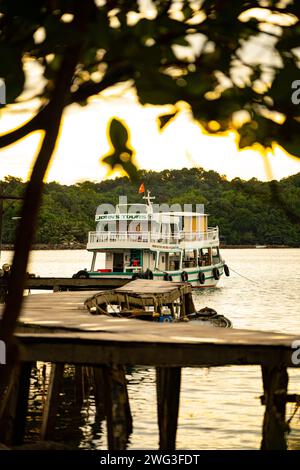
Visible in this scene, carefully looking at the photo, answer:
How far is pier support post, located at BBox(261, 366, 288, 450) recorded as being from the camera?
8844mm

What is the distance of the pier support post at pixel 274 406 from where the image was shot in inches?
348

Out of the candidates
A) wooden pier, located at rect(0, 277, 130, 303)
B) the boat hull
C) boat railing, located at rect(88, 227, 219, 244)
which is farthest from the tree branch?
boat railing, located at rect(88, 227, 219, 244)

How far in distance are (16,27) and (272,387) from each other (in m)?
6.60

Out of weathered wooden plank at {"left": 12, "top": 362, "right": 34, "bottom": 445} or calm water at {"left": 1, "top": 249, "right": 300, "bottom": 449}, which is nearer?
weathered wooden plank at {"left": 12, "top": 362, "right": 34, "bottom": 445}

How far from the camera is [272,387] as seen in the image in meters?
8.88

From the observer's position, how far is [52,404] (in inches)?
446

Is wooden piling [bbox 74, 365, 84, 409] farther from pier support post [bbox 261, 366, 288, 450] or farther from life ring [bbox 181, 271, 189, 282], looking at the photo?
life ring [bbox 181, 271, 189, 282]

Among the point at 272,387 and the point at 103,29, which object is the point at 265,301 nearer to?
the point at 272,387

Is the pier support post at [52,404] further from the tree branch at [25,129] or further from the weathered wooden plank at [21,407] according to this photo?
the tree branch at [25,129]

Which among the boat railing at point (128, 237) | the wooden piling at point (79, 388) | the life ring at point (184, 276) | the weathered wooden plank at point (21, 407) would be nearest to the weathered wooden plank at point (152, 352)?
the weathered wooden plank at point (21, 407)

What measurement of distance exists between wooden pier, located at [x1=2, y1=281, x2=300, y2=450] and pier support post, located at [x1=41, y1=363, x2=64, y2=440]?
1073 mm

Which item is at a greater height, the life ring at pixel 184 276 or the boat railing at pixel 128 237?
the boat railing at pixel 128 237
